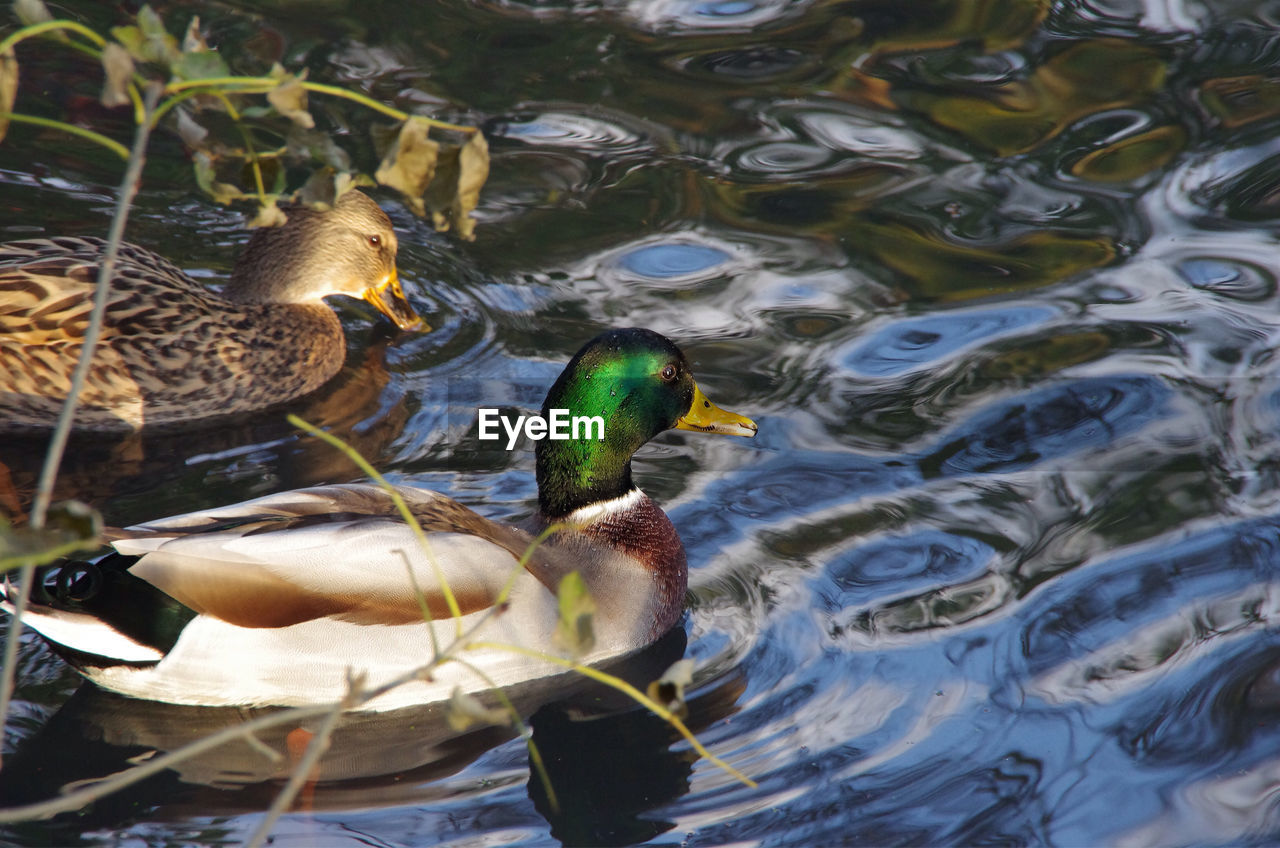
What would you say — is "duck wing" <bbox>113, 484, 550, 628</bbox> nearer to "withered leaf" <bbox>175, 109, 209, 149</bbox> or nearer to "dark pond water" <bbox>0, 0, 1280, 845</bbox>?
"dark pond water" <bbox>0, 0, 1280, 845</bbox>

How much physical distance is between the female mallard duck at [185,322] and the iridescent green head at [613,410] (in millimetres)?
1780

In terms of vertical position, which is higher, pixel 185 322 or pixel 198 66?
pixel 198 66

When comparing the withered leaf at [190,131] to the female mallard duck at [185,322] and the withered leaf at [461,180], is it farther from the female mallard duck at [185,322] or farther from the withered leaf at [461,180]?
the female mallard duck at [185,322]

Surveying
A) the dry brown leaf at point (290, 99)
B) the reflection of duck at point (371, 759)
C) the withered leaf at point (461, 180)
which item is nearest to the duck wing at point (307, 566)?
the reflection of duck at point (371, 759)

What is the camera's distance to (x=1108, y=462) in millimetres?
5969

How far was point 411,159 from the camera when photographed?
2.71 m

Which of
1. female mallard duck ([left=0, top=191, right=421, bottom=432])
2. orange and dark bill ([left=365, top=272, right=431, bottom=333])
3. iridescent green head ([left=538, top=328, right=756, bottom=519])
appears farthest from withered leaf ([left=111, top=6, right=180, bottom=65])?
orange and dark bill ([left=365, top=272, right=431, bottom=333])

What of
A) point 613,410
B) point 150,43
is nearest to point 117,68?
point 150,43

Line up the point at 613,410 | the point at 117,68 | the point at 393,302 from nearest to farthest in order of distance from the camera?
the point at 117,68 → the point at 613,410 → the point at 393,302

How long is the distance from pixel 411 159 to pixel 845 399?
12.8ft

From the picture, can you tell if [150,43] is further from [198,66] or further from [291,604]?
[291,604]

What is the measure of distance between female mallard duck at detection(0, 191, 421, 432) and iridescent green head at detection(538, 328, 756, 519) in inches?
70.1

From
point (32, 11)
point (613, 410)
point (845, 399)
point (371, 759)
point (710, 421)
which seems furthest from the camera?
point (845, 399)

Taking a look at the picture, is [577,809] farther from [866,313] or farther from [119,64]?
[866,313]
